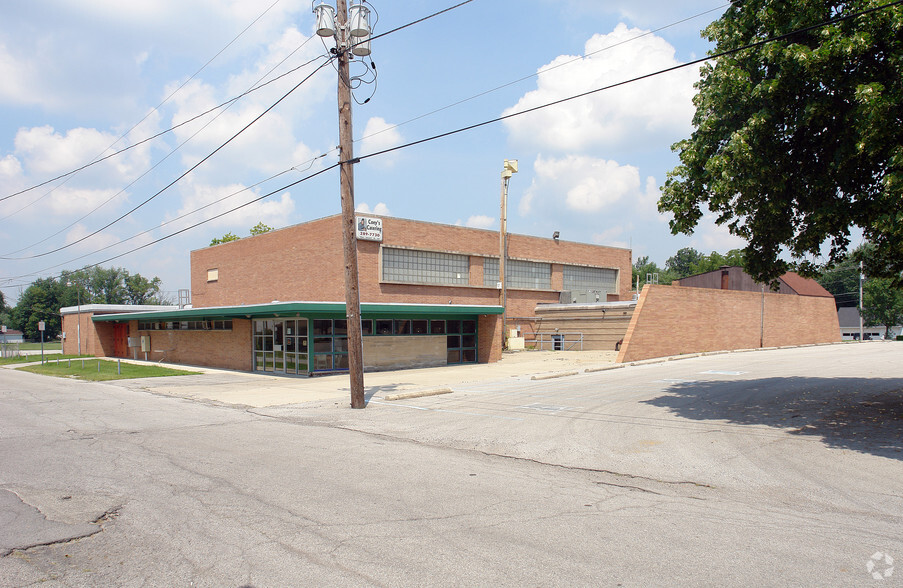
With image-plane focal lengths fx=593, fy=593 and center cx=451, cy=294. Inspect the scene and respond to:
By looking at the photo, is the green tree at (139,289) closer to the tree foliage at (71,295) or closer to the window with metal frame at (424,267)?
the tree foliage at (71,295)

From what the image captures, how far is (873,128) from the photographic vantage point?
935cm

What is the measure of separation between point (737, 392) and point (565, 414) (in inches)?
237

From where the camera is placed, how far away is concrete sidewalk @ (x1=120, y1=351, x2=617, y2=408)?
1780 cm

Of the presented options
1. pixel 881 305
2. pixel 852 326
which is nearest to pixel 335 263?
pixel 881 305

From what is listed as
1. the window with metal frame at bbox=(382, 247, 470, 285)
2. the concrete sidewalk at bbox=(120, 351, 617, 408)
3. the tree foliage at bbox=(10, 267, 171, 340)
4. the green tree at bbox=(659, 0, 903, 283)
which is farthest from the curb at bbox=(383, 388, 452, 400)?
the tree foliage at bbox=(10, 267, 171, 340)

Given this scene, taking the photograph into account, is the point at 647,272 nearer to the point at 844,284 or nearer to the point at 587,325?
the point at 844,284

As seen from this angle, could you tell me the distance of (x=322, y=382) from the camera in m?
21.9

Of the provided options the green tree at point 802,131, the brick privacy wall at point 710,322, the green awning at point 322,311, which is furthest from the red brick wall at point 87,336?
the green tree at point 802,131

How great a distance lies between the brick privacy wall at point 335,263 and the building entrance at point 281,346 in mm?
4159

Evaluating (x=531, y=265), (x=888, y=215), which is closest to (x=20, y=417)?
(x=888, y=215)

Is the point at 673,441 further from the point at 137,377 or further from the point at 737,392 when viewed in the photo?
the point at 137,377

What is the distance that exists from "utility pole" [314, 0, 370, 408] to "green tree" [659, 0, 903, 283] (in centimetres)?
758

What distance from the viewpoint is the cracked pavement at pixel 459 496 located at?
470 centimetres

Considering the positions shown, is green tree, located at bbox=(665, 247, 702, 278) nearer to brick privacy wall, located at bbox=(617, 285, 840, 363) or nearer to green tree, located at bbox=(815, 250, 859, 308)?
green tree, located at bbox=(815, 250, 859, 308)
